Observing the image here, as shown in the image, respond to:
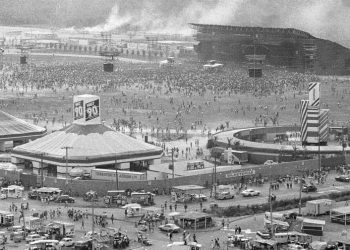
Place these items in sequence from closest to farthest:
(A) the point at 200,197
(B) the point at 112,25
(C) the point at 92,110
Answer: (A) the point at 200,197 → (C) the point at 92,110 → (B) the point at 112,25

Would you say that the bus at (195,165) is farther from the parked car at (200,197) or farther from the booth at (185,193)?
the parked car at (200,197)

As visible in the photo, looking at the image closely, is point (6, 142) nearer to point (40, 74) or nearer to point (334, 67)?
point (40, 74)

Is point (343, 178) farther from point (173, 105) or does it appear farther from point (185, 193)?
point (173, 105)

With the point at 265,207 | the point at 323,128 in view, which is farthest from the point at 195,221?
the point at 323,128

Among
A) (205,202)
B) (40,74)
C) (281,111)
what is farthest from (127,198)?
(40,74)

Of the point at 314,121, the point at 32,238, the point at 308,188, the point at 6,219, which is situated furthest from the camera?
the point at 314,121

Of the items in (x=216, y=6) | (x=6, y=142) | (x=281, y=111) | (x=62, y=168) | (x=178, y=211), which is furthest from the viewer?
(x=216, y=6)

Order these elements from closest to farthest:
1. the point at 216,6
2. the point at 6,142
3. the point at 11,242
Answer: the point at 11,242
the point at 6,142
the point at 216,6

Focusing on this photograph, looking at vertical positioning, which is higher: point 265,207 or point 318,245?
point 265,207
